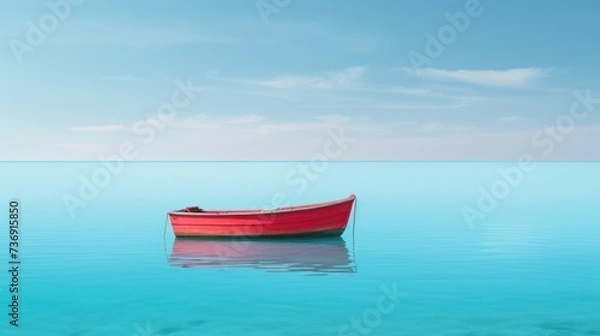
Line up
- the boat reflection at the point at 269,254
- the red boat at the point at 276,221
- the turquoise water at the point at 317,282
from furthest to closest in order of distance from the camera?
the red boat at the point at 276,221
the boat reflection at the point at 269,254
the turquoise water at the point at 317,282

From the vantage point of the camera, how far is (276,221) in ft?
105

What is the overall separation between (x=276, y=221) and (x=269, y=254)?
3300mm

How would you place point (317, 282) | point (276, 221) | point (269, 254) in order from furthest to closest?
point (276, 221), point (269, 254), point (317, 282)

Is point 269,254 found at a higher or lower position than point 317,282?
higher

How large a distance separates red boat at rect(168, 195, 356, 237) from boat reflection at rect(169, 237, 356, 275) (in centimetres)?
52

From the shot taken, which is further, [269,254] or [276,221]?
[276,221]

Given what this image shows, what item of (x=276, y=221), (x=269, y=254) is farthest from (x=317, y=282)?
→ (x=276, y=221)

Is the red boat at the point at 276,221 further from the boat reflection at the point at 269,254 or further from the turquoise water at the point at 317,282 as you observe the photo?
the turquoise water at the point at 317,282

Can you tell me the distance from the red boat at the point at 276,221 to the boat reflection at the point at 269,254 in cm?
52

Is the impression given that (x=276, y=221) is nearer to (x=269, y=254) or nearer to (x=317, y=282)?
(x=269, y=254)

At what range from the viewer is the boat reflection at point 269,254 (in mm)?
26031

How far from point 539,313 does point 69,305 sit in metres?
14.8

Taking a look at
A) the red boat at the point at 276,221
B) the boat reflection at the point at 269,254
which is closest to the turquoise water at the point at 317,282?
the boat reflection at the point at 269,254

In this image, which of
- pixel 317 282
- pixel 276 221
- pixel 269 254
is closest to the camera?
pixel 317 282
